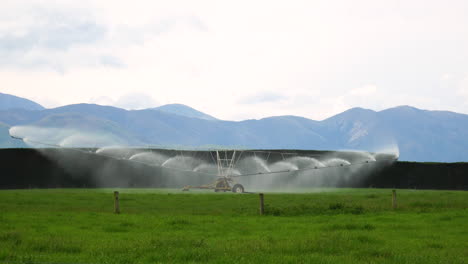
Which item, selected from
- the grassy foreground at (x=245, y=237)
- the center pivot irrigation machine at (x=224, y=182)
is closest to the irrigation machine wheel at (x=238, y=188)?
the center pivot irrigation machine at (x=224, y=182)

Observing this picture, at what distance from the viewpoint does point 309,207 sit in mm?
26109

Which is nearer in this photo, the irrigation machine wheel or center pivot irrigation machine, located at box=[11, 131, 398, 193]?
the irrigation machine wheel

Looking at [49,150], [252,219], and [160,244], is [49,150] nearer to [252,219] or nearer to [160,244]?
[252,219]

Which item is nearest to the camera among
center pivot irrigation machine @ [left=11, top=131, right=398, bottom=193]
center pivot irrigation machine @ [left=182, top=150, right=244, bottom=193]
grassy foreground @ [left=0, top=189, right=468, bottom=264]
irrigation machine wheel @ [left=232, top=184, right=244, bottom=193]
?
grassy foreground @ [left=0, top=189, right=468, bottom=264]

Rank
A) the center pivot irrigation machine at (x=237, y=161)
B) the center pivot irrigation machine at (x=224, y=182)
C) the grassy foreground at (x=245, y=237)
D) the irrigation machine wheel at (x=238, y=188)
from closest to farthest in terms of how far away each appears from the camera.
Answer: the grassy foreground at (x=245, y=237) < the irrigation machine wheel at (x=238, y=188) < the center pivot irrigation machine at (x=224, y=182) < the center pivot irrigation machine at (x=237, y=161)

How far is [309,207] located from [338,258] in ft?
44.6

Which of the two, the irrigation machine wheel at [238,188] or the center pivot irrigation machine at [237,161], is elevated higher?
the center pivot irrigation machine at [237,161]

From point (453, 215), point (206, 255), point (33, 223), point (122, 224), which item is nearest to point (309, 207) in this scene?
point (453, 215)

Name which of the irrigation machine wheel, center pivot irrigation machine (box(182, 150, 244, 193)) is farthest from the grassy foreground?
center pivot irrigation machine (box(182, 150, 244, 193))

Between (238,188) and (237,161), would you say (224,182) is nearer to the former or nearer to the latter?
(238,188)

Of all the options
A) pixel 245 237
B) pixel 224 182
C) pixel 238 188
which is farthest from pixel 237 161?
pixel 245 237

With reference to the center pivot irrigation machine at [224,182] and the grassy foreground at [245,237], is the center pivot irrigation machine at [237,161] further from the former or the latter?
the grassy foreground at [245,237]

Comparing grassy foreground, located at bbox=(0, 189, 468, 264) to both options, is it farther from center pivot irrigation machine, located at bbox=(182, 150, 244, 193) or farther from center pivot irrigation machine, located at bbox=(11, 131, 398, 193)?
center pivot irrigation machine, located at bbox=(11, 131, 398, 193)

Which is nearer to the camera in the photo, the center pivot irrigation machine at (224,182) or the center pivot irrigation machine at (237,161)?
the center pivot irrigation machine at (224,182)
